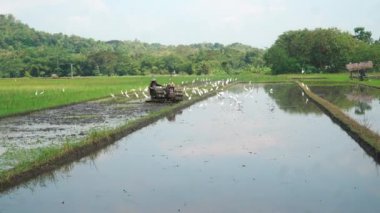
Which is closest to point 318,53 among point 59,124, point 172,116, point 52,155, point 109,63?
point 109,63

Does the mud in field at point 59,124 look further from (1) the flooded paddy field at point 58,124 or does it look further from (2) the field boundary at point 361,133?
(2) the field boundary at point 361,133

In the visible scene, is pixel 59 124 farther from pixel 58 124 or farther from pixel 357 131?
pixel 357 131

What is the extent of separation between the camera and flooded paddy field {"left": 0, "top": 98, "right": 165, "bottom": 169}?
11.9 metres

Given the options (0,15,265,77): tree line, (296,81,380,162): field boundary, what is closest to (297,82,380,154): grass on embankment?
(296,81,380,162): field boundary

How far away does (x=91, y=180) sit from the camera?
8.32 m

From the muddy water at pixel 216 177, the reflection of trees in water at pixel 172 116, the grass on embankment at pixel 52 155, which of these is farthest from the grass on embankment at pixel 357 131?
the grass on embankment at pixel 52 155

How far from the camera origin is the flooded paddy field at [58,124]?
39.2 feet

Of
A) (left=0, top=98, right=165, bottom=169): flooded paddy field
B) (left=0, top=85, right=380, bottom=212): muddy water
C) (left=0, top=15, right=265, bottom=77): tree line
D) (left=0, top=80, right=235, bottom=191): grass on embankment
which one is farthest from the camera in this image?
(left=0, top=15, right=265, bottom=77): tree line

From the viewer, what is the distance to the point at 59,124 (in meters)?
15.4

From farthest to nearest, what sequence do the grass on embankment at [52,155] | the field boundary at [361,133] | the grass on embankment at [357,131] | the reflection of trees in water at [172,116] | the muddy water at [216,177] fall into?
the reflection of trees in water at [172,116] < the grass on embankment at [357,131] < the field boundary at [361,133] < the grass on embankment at [52,155] < the muddy water at [216,177]

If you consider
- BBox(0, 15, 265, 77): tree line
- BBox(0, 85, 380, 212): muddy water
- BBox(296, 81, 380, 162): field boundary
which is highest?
BBox(0, 15, 265, 77): tree line

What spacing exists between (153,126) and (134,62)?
67970mm

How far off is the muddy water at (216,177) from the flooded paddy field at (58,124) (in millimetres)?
1591

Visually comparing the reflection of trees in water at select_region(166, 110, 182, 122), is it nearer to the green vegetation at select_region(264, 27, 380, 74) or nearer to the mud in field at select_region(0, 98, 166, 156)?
the mud in field at select_region(0, 98, 166, 156)
